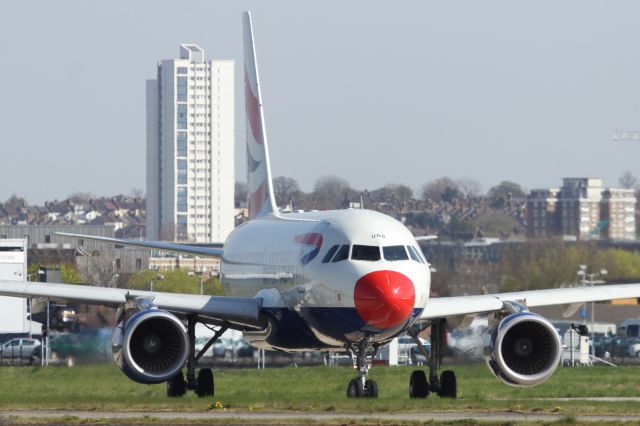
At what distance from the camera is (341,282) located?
31.1 meters

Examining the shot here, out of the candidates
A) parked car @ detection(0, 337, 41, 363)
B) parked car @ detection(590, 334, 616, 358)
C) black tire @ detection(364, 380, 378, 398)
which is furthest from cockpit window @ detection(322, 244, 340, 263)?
parked car @ detection(590, 334, 616, 358)

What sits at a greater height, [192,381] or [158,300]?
[158,300]

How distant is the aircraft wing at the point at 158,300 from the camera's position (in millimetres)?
33000

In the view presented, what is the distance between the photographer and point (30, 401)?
32375 millimetres

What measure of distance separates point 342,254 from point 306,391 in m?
8.02

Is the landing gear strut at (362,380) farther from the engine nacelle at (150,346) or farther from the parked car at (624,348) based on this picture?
the parked car at (624,348)

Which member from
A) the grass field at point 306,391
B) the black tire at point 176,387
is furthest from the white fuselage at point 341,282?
the black tire at point 176,387

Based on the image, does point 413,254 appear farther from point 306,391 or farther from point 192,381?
point 306,391

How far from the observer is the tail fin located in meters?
44.2

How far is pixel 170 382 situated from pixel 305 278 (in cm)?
403

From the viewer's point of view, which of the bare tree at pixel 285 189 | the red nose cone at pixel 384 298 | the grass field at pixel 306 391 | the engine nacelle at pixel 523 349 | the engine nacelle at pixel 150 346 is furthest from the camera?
the bare tree at pixel 285 189

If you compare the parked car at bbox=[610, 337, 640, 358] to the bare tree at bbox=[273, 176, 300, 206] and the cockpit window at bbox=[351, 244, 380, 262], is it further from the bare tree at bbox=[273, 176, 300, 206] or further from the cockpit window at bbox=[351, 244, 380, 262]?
the bare tree at bbox=[273, 176, 300, 206]

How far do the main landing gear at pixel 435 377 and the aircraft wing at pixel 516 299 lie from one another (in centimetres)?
75

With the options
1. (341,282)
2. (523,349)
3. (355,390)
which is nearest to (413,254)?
(341,282)
